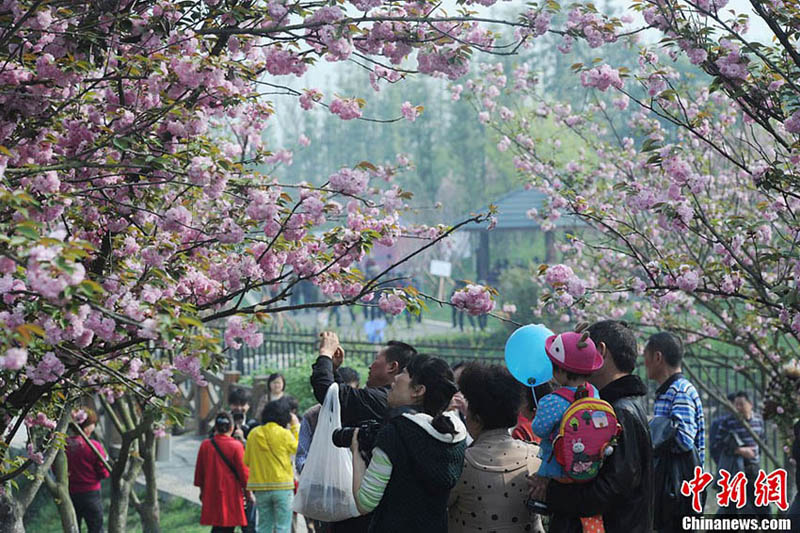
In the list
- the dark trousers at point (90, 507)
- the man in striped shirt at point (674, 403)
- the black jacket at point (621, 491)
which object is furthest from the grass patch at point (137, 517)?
the black jacket at point (621, 491)

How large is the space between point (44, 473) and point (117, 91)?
10.6ft

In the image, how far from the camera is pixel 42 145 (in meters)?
3.71

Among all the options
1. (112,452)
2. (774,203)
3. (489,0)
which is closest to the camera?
(489,0)

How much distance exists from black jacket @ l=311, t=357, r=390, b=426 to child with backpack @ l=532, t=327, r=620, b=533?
34.4 inches

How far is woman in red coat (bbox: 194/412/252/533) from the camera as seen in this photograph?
7035 millimetres

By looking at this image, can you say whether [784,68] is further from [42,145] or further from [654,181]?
[654,181]

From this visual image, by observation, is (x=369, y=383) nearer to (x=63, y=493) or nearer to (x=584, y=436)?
(x=584, y=436)

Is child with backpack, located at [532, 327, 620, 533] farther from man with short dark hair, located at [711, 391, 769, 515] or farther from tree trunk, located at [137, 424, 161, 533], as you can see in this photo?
tree trunk, located at [137, 424, 161, 533]

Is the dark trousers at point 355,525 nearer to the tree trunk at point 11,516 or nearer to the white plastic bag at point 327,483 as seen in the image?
the white plastic bag at point 327,483

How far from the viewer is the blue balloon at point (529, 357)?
156 inches

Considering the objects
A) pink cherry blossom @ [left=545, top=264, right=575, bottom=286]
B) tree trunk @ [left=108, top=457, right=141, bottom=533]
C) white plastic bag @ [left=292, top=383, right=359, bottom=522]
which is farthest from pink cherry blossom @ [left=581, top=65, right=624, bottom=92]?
tree trunk @ [left=108, top=457, right=141, bottom=533]

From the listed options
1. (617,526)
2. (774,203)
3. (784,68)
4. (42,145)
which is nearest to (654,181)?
(774,203)

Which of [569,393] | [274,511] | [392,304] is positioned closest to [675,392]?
[569,393]

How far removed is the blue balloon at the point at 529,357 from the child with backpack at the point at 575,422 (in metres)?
0.33
